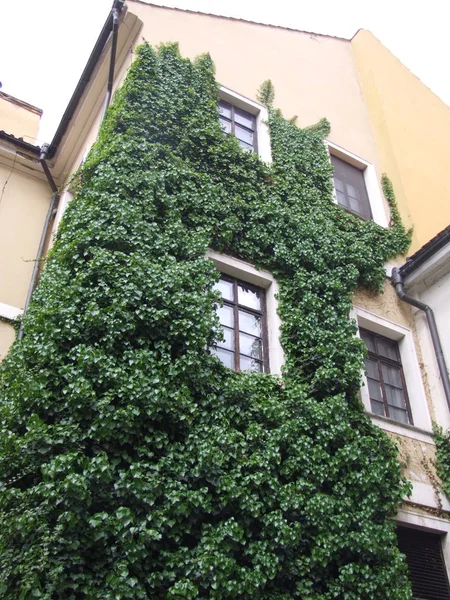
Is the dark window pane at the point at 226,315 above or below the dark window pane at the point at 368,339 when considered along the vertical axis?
below

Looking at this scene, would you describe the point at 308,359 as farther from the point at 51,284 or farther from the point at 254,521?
the point at 51,284

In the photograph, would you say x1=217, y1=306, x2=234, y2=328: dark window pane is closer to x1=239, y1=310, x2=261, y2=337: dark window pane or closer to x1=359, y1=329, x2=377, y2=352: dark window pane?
x1=239, y1=310, x2=261, y2=337: dark window pane

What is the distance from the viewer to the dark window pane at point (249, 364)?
Result: 329 inches

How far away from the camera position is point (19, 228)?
10.6m

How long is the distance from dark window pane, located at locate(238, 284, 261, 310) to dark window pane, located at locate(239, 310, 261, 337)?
16 centimetres

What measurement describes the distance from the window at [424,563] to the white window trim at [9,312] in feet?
19.9

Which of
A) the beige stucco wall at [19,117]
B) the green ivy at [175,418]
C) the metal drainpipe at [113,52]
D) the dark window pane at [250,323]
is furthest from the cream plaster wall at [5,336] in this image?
the beige stucco wall at [19,117]

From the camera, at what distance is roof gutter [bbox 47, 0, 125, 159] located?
10773 mm

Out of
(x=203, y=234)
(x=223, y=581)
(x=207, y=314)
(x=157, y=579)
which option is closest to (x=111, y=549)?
(x=157, y=579)

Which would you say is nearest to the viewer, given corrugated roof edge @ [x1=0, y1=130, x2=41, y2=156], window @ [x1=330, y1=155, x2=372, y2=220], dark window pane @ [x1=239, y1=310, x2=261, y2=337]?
dark window pane @ [x1=239, y1=310, x2=261, y2=337]

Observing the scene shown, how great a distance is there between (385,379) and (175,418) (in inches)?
178

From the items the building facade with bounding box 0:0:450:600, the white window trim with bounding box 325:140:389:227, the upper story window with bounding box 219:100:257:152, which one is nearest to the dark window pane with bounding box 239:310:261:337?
the building facade with bounding box 0:0:450:600

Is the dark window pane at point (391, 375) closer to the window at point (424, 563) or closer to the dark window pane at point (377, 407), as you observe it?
the dark window pane at point (377, 407)

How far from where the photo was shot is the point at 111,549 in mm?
5648
